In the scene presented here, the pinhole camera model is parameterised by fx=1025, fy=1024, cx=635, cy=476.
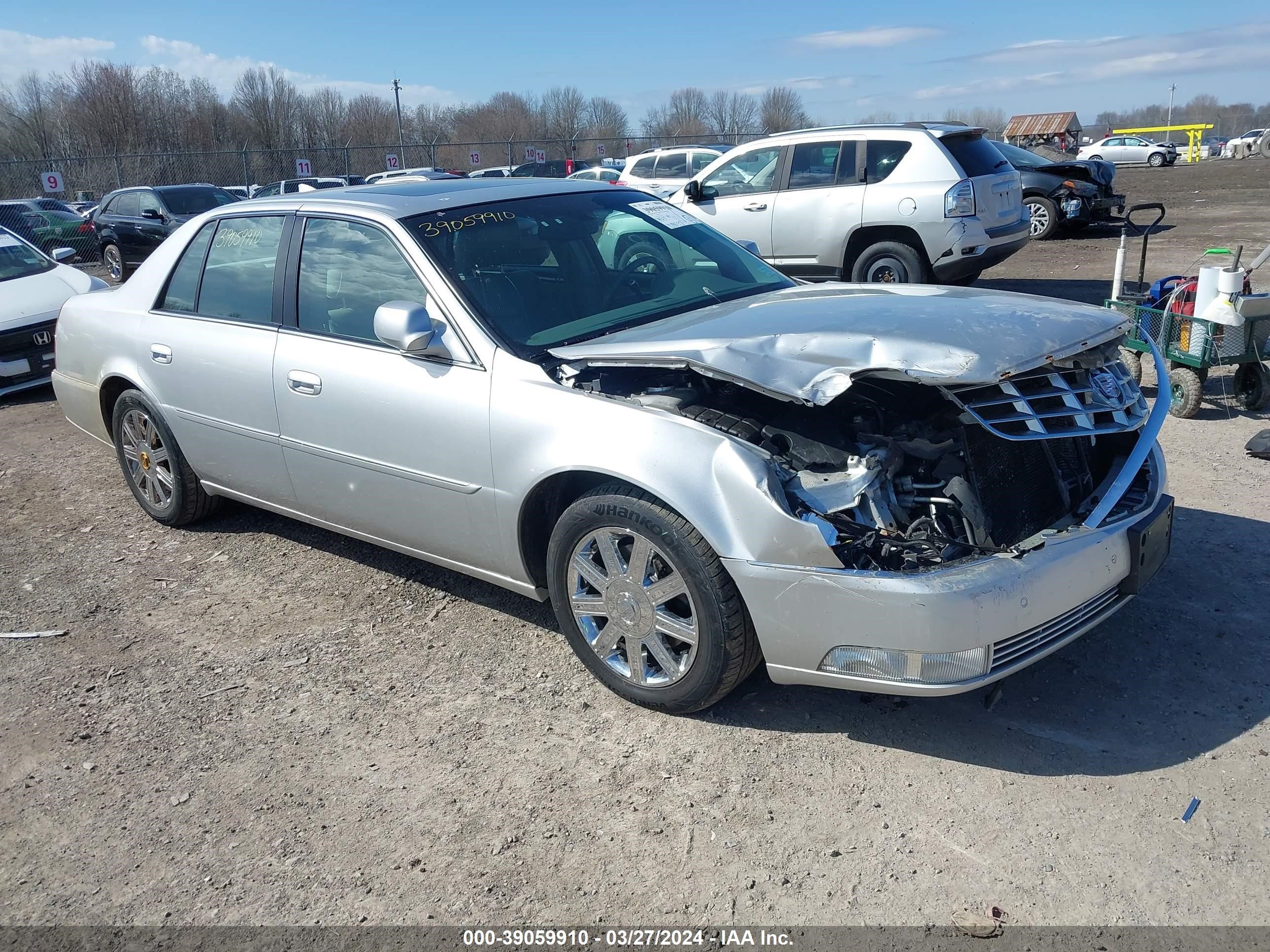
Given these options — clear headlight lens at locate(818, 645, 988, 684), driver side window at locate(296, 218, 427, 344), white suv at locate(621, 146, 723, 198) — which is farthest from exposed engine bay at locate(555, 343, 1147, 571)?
white suv at locate(621, 146, 723, 198)

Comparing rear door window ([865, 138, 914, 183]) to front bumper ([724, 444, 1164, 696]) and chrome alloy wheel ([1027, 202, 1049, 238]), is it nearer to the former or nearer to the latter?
chrome alloy wheel ([1027, 202, 1049, 238])

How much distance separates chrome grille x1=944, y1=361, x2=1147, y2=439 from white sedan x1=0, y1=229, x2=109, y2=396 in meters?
8.70

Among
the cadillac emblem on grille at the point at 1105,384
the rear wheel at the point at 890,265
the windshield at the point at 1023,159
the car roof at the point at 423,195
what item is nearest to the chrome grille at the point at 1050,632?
the cadillac emblem on grille at the point at 1105,384

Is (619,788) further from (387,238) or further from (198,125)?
(198,125)

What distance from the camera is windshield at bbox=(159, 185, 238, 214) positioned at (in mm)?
18141

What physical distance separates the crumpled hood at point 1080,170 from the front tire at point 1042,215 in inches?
19.8

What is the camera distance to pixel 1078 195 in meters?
15.9

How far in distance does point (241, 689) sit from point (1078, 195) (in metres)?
15.6

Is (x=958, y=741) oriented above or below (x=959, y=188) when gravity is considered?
below

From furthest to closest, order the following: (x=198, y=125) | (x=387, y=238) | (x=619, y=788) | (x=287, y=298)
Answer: (x=198, y=125)
(x=287, y=298)
(x=387, y=238)
(x=619, y=788)

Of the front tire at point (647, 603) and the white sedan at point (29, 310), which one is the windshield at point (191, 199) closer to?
the white sedan at point (29, 310)

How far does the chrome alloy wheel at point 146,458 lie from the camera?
17.4 feet

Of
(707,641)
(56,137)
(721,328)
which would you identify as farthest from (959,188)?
(56,137)

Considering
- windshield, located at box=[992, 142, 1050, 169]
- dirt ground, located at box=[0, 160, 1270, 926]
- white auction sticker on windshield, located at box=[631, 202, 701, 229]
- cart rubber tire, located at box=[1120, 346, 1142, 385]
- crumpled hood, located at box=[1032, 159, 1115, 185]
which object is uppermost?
windshield, located at box=[992, 142, 1050, 169]
